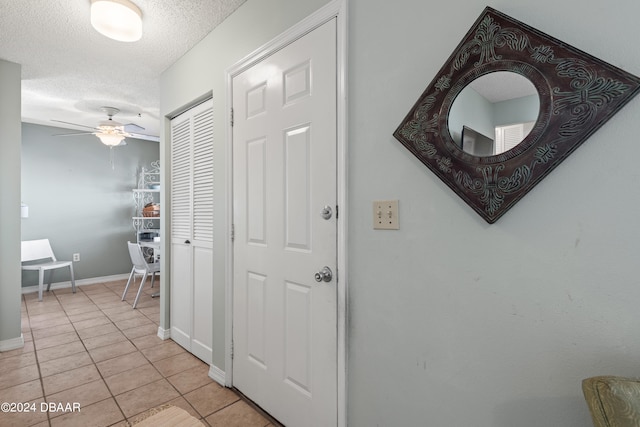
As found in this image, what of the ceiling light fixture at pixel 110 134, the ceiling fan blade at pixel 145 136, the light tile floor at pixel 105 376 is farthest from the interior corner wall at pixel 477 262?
the ceiling fan blade at pixel 145 136

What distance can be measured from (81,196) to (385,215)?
5.47m

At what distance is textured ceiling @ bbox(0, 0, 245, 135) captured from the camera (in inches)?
76.0

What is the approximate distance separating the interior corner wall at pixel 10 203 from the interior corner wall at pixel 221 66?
148 centimetres

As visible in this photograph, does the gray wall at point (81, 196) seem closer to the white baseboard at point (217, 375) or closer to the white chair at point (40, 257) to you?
the white chair at point (40, 257)

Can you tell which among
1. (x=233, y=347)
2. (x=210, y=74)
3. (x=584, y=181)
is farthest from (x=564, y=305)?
(x=210, y=74)

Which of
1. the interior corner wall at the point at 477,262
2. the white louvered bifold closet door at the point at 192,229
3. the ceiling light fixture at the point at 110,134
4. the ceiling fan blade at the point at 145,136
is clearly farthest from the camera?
the ceiling fan blade at the point at 145,136

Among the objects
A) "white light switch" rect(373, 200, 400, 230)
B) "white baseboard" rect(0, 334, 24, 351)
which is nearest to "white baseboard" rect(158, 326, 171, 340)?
"white baseboard" rect(0, 334, 24, 351)

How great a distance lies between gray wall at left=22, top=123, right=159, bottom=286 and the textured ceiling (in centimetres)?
91

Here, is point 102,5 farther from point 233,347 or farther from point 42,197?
point 42,197

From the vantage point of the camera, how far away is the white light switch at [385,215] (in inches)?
46.3

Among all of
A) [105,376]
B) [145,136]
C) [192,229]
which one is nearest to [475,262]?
[192,229]

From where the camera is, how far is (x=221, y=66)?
6.84 feet

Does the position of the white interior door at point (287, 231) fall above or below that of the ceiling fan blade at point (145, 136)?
below

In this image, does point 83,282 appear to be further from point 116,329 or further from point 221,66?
point 221,66
